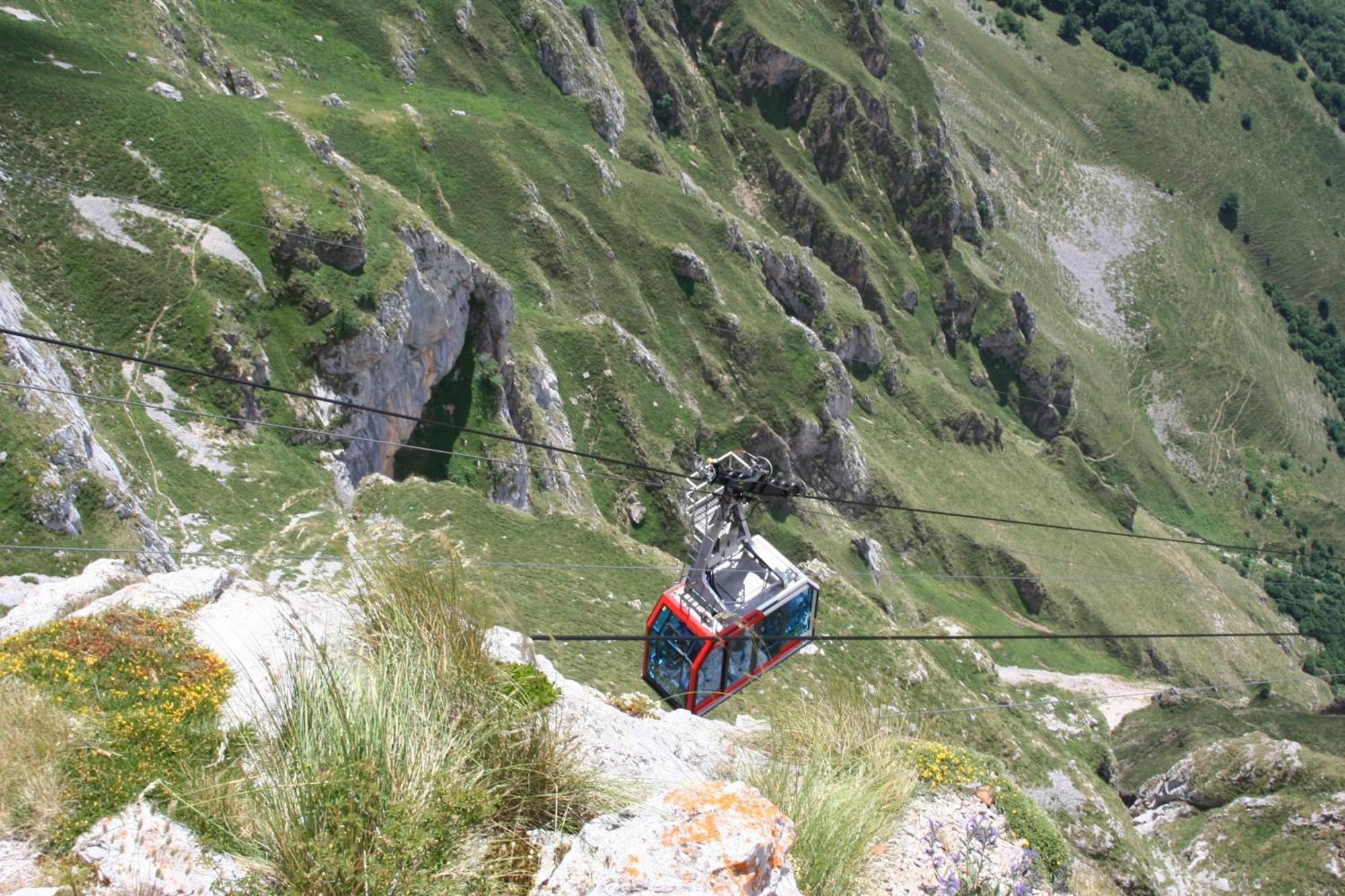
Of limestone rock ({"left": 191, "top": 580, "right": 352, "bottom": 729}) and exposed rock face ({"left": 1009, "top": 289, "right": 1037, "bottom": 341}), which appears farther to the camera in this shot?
exposed rock face ({"left": 1009, "top": 289, "right": 1037, "bottom": 341})

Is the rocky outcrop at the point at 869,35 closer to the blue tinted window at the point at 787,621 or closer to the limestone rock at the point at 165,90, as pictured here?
the limestone rock at the point at 165,90

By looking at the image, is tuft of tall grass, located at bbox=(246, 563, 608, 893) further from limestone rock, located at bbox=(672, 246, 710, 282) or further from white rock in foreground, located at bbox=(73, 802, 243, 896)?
limestone rock, located at bbox=(672, 246, 710, 282)

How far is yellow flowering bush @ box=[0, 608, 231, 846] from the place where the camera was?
→ 7852 mm

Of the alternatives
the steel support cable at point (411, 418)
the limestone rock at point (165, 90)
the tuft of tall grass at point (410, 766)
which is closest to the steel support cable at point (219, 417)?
the steel support cable at point (411, 418)

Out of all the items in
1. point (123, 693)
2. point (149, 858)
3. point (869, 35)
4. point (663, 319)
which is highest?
point (149, 858)

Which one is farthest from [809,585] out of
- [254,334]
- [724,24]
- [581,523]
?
[724,24]

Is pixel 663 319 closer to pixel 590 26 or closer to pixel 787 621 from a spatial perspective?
pixel 590 26

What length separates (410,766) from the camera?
24.4 feet

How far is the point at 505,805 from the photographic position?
8250mm

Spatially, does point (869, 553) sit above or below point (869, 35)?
below

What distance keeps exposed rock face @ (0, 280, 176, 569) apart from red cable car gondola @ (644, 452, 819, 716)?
1331 cm

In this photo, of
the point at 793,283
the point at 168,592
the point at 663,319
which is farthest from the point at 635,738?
the point at 793,283

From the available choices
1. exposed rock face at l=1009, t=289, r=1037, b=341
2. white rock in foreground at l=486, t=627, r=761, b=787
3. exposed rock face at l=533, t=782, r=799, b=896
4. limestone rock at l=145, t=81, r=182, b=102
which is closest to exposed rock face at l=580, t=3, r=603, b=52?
limestone rock at l=145, t=81, r=182, b=102

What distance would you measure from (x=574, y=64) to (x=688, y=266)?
25.6m
